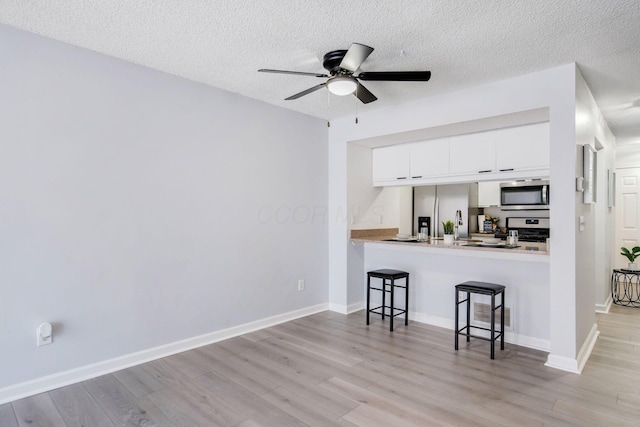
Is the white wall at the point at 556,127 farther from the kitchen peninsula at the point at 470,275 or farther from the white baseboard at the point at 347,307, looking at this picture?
the white baseboard at the point at 347,307

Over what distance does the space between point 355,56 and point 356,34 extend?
224 millimetres

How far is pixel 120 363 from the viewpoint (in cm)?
300

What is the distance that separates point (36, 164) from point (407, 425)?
3.05 meters

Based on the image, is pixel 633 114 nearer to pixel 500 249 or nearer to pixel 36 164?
pixel 500 249

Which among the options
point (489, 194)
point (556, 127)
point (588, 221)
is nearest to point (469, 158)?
point (556, 127)

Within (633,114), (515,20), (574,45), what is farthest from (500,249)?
(633,114)

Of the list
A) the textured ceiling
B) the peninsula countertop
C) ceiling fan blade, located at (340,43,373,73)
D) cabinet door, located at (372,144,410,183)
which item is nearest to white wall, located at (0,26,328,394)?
the textured ceiling

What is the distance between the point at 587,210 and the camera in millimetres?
3449

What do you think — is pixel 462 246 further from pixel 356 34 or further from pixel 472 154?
pixel 356 34

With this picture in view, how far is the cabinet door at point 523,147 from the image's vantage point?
3441 mm

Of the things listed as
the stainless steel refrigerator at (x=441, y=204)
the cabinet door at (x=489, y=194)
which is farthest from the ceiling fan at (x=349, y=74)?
the cabinet door at (x=489, y=194)

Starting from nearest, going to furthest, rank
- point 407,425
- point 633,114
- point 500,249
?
1. point 407,425
2. point 500,249
3. point 633,114

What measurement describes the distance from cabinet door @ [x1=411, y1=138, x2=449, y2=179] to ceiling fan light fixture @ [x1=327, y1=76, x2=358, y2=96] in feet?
5.64

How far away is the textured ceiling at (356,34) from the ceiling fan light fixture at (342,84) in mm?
243
